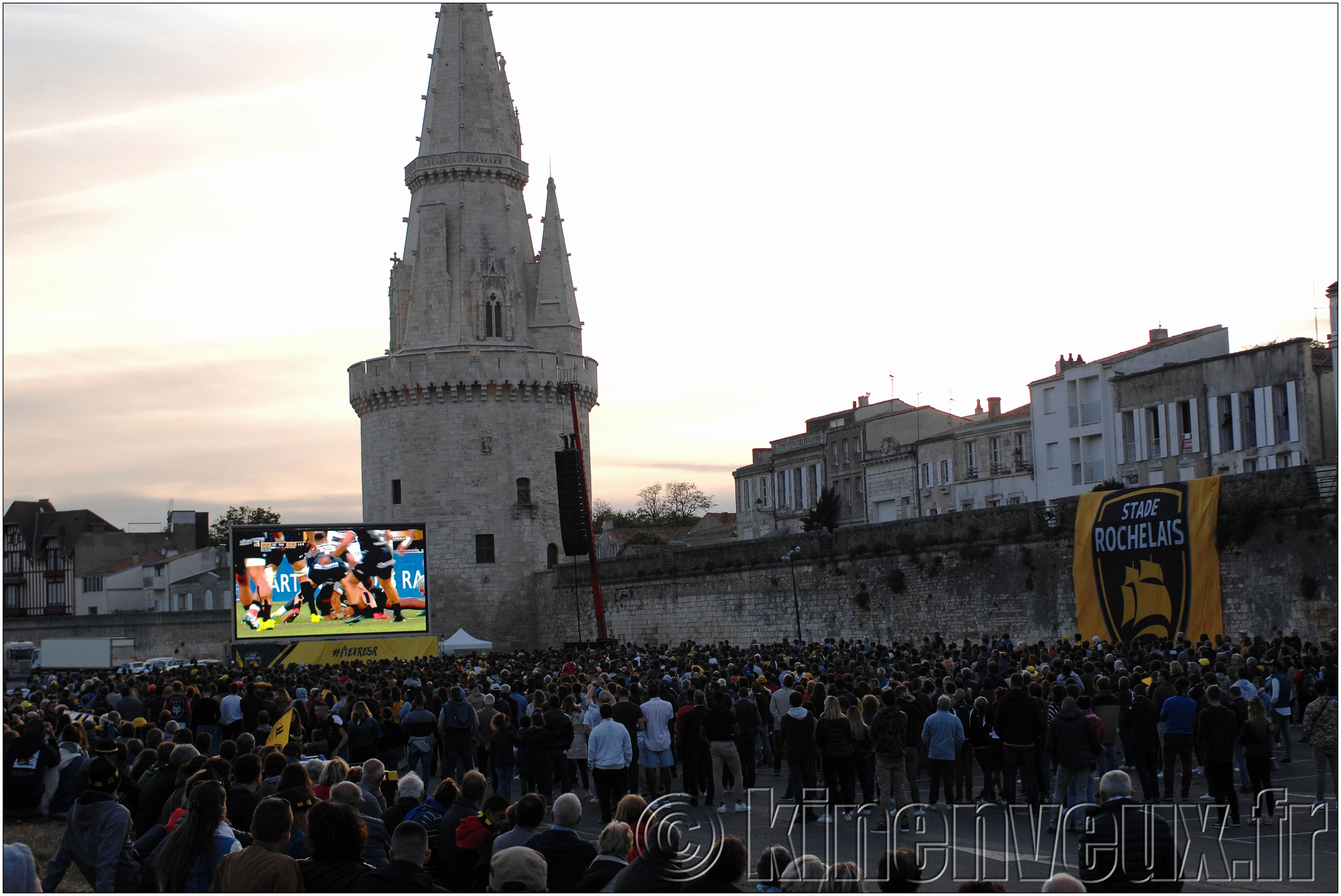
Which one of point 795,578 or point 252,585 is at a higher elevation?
point 252,585

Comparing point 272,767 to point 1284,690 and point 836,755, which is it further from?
point 1284,690

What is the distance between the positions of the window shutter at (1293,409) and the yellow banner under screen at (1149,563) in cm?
1060

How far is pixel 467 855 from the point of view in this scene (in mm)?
8195

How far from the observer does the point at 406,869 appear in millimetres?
6680

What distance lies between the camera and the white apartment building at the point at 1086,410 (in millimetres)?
44719

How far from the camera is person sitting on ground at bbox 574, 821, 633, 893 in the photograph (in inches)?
277

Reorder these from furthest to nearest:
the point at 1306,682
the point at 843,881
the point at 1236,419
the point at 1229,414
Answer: the point at 1229,414, the point at 1236,419, the point at 1306,682, the point at 843,881

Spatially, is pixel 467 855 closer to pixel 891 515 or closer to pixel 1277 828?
pixel 1277 828

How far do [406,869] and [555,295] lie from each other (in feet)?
156

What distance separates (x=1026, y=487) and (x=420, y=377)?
74.9 feet

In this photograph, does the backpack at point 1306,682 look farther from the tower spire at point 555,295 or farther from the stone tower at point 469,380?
the tower spire at point 555,295

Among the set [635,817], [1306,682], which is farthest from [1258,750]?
[635,817]

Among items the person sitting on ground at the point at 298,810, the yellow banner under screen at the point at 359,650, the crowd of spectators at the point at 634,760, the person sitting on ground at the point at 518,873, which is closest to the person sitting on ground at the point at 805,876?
the crowd of spectators at the point at 634,760

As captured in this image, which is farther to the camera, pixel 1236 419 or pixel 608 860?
pixel 1236 419
